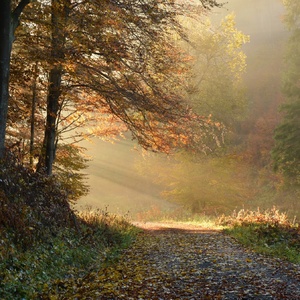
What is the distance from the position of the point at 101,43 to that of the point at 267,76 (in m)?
39.5

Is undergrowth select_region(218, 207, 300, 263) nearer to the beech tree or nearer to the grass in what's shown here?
the grass

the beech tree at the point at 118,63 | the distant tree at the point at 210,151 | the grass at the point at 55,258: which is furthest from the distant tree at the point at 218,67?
the grass at the point at 55,258

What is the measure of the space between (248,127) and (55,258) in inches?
1368

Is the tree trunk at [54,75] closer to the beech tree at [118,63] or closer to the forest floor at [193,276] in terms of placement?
the beech tree at [118,63]

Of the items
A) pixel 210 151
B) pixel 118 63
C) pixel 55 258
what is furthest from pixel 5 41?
pixel 210 151

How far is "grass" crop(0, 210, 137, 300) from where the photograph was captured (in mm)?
5777

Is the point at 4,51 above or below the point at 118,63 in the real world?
below

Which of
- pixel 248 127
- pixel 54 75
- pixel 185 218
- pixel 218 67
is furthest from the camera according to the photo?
pixel 248 127

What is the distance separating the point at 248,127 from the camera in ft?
132

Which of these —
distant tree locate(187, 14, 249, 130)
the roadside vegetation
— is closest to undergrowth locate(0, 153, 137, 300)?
the roadside vegetation

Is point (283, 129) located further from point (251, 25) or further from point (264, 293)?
point (251, 25)

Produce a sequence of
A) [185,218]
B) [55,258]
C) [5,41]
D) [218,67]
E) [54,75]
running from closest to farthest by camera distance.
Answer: [55,258] → [5,41] → [54,75] → [185,218] → [218,67]

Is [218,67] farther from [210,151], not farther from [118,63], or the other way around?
[118,63]

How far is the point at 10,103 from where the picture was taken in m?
11.9
